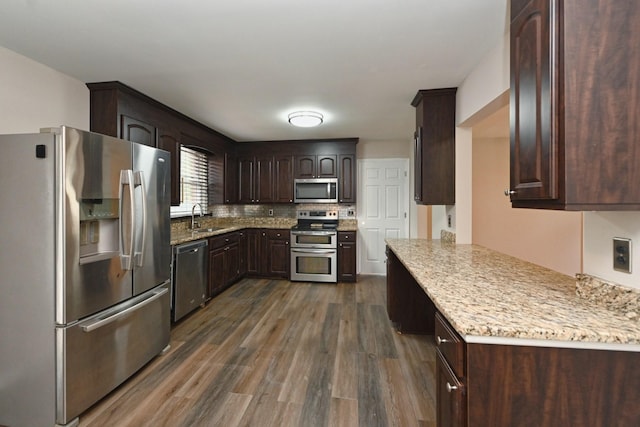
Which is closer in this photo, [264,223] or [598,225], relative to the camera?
[598,225]

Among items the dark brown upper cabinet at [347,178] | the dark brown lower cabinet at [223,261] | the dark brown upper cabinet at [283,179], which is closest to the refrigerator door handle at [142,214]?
the dark brown lower cabinet at [223,261]

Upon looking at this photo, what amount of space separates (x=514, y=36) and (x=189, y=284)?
3.44 meters

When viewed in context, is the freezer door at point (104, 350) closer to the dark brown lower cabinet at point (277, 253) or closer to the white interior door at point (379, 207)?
the dark brown lower cabinet at point (277, 253)

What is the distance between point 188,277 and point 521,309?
3.10m

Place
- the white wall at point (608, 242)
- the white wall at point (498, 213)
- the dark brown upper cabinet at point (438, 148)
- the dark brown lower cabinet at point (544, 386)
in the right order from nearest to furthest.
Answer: the dark brown lower cabinet at point (544, 386) < the white wall at point (608, 242) < the dark brown upper cabinet at point (438, 148) < the white wall at point (498, 213)

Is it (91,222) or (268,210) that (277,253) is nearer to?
(268,210)

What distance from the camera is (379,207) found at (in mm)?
5121

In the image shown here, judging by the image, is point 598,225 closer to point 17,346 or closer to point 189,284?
point 17,346

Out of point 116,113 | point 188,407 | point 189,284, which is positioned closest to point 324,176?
point 189,284

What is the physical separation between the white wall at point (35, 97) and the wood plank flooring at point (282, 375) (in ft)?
6.70

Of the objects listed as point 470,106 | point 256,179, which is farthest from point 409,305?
point 256,179

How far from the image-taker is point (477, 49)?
2.04 metres

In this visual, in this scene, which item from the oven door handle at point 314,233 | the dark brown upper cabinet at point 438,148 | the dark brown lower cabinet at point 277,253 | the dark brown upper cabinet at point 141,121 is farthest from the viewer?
the dark brown lower cabinet at point 277,253

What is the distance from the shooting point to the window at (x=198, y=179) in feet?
13.6
